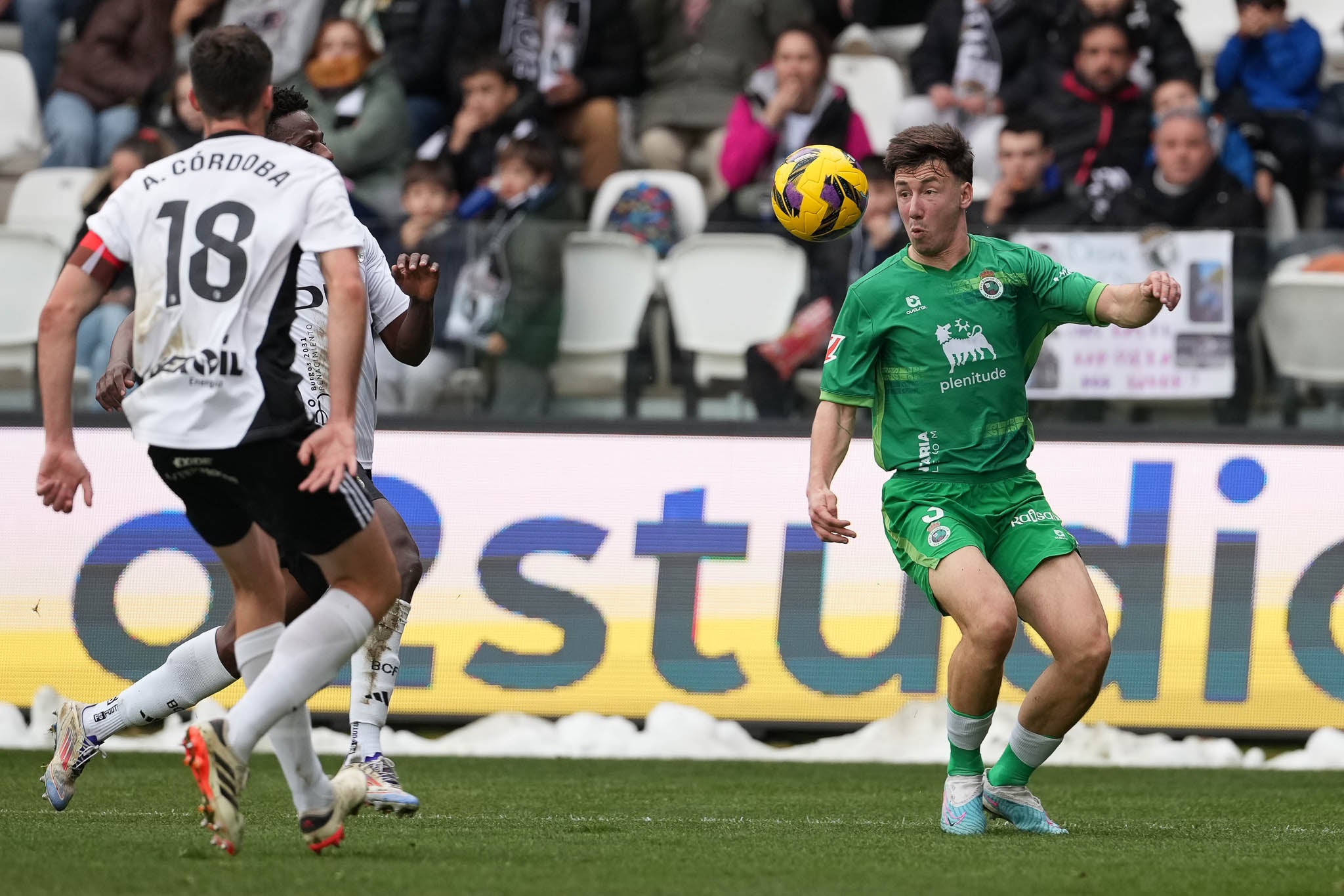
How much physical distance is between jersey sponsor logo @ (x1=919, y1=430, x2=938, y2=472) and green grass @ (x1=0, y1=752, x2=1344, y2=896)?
123 centimetres

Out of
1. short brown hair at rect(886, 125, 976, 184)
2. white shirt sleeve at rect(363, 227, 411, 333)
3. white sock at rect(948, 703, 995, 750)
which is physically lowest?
white sock at rect(948, 703, 995, 750)

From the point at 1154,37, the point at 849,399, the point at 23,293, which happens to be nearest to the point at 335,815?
the point at 849,399

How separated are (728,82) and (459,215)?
2481 millimetres

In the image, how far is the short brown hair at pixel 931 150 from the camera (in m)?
5.84

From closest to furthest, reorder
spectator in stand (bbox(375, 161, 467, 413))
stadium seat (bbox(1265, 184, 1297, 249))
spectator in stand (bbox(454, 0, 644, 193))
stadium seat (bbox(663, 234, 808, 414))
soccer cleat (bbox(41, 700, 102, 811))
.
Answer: soccer cleat (bbox(41, 700, 102, 811)) → spectator in stand (bbox(375, 161, 467, 413)) → stadium seat (bbox(663, 234, 808, 414)) → stadium seat (bbox(1265, 184, 1297, 249)) → spectator in stand (bbox(454, 0, 644, 193))

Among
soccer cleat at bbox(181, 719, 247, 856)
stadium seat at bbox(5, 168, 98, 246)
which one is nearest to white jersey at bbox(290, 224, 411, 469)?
soccer cleat at bbox(181, 719, 247, 856)

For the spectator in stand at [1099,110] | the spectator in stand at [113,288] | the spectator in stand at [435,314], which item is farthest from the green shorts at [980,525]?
the spectator in stand at [1099,110]

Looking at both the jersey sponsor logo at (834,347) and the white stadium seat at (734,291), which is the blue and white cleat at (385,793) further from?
the white stadium seat at (734,291)

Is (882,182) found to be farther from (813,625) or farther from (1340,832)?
(1340,832)

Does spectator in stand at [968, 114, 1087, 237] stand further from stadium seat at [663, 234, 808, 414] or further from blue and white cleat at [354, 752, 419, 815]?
blue and white cleat at [354, 752, 419, 815]

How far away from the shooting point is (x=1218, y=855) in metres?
5.34

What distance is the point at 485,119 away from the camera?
38.4ft

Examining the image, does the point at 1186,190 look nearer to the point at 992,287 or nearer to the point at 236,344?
the point at 992,287

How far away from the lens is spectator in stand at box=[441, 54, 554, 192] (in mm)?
11586
